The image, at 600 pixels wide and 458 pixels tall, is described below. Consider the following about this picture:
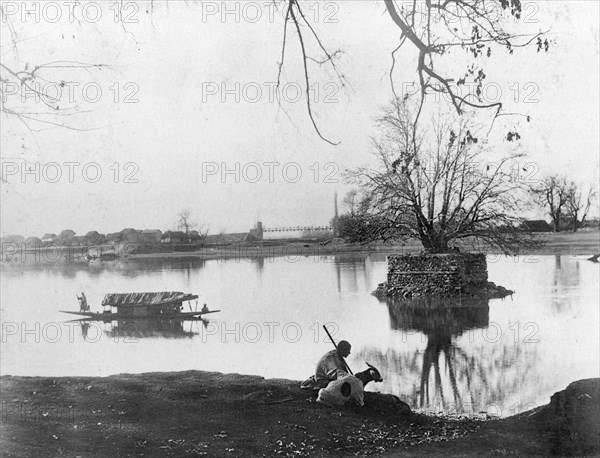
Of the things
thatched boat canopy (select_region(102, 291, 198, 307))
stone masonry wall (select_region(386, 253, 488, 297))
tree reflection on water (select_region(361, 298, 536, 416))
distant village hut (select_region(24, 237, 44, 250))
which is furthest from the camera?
stone masonry wall (select_region(386, 253, 488, 297))

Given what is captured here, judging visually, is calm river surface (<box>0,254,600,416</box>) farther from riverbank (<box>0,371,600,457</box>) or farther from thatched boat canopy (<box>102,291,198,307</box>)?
riverbank (<box>0,371,600,457</box>)

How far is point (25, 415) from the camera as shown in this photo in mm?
7617

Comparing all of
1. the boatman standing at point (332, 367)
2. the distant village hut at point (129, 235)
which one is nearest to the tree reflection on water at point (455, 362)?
the boatman standing at point (332, 367)

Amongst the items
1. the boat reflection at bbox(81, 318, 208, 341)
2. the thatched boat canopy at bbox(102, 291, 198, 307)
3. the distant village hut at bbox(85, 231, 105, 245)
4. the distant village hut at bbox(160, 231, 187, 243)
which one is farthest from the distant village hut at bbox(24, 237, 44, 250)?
the distant village hut at bbox(160, 231, 187, 243)

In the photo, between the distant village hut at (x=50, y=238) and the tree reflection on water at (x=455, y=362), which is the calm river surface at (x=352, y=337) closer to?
the tree reflection on water at (x=455, y=362)

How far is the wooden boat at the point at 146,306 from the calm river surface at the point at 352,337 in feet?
1.27

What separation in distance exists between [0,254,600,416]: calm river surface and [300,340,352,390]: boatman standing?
2553mm

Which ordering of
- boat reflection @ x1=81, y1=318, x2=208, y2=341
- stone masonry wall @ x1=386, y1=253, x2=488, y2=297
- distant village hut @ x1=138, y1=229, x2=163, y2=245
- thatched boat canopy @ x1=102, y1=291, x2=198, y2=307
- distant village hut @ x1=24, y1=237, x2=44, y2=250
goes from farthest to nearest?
distant village hut @ x1=138, y1=229, x2=163, y2=245
stone masonry wall @ x1=386, y1=253, x2=488, y2=297
thatched boat canopy @ x1=102, y1=291, x2=198, y2=307
boat reflection @ x1=81, y1=318, x2=208, y2=341
distant village hut @ x1=24, y1=237, x2=44, y2=250

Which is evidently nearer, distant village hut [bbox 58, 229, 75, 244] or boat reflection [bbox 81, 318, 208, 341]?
distant village hut [bbox 58, 229, 75, 244]

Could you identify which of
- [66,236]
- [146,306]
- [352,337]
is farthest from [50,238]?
[352,337]

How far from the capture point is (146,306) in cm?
2300

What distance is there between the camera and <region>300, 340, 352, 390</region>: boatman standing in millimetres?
8953

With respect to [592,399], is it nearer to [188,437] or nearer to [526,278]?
[188,437]

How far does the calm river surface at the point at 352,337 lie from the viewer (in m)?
12.8
